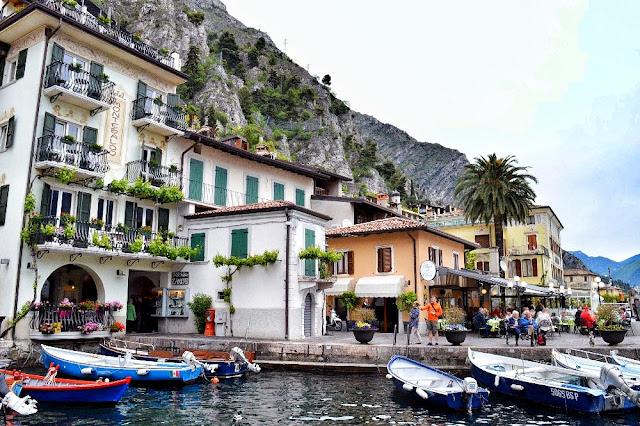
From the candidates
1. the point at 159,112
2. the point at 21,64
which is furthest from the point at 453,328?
the point at 21,64

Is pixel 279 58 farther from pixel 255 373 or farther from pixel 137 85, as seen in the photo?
pixel 255 373

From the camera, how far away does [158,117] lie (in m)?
26.7

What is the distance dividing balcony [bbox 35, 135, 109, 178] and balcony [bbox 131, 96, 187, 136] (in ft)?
10.2

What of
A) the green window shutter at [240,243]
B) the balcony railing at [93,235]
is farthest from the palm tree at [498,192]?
the balcony railing at [93,235]

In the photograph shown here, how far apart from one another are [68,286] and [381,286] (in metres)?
17.2

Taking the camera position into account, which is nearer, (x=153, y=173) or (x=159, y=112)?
(x=153, y=173)

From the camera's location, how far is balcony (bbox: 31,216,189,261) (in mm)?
21062

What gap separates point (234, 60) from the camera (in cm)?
11831

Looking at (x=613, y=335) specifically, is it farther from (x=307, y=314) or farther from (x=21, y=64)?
(x=21, y=64)

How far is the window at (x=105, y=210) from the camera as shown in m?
24.4

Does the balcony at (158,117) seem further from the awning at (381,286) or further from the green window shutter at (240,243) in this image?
the awning at (381,286)

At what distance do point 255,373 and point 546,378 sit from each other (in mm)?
10766

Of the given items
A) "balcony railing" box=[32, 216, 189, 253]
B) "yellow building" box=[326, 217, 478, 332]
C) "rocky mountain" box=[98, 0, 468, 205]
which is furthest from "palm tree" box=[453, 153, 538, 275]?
"rocky mountain" box=[98, 0, 468, 205]

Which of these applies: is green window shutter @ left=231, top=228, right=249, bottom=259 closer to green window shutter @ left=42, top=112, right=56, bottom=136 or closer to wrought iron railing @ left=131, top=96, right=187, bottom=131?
wrought iron railing @ left=131, top=96, right=187, bottom=131
